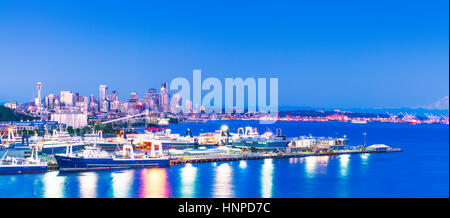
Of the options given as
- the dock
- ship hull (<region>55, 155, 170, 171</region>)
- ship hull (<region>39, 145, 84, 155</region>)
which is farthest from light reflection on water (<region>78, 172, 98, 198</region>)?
ship hull (<region>39, 145, 84, 155</region>)

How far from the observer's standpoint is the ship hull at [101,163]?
718 centimetres

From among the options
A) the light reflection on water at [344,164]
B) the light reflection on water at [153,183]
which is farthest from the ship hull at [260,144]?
the light reflection on water at [153,183]

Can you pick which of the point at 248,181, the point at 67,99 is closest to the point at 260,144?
the point at 248,181

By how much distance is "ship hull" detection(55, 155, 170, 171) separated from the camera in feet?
23.6

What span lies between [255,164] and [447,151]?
7.14 metres

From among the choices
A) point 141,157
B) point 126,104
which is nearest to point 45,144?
point 141,157

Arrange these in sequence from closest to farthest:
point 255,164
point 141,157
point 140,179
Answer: point 140,179, point 141,157, point 255,164

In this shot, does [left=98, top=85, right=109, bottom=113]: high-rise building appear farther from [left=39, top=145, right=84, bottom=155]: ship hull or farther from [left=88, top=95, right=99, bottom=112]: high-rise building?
[left=39, top=145, right=84, bottom=155]: ship hull

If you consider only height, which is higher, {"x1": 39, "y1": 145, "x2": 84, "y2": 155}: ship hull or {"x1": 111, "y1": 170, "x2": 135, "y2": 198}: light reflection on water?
{"x1": 39, "y1": 145, "x2": 84, "y2": 155}: ship hull

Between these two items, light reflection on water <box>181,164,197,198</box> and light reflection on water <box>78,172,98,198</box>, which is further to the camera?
light reflection on water <box>181,164,197,198</box>

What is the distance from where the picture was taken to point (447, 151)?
43.1ft

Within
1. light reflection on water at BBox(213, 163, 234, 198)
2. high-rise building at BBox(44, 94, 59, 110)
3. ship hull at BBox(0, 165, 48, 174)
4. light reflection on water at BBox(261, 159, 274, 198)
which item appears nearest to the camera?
light reflection on water at BBox(213, 163, 234, 198)
